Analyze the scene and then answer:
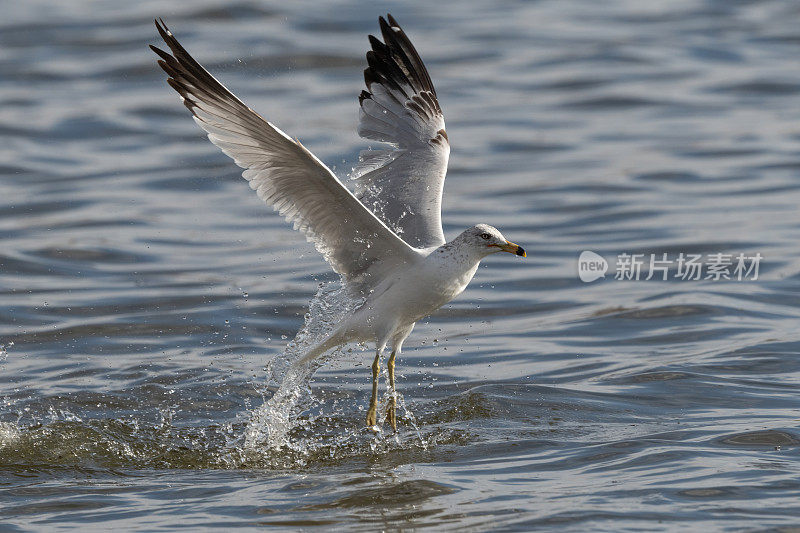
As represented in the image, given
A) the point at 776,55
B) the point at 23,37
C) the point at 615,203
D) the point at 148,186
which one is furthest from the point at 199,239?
the point at 776,55

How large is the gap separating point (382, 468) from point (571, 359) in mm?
2822

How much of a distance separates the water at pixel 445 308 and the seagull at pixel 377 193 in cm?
83

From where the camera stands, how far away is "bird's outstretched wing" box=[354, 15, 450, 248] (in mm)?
8945

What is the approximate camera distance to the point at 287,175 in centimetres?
740

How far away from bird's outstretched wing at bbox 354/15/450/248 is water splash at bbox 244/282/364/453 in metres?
0.84

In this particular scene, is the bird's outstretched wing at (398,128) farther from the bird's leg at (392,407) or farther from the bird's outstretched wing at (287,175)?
the bird's leg at (392,407)

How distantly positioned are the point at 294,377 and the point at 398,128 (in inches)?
81.5

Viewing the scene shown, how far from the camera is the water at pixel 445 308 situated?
22.9 ft

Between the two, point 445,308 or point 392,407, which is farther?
point 445,308

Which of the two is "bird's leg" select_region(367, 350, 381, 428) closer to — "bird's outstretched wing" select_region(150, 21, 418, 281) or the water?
the water

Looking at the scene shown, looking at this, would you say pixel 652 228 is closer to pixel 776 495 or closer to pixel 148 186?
pixel 148 186

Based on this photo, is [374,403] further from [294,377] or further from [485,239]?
[485,239]

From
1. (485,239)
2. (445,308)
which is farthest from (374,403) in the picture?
(445,308)

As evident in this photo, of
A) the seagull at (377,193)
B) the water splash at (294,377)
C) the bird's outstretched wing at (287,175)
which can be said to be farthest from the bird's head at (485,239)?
the water splash at (294,377)
